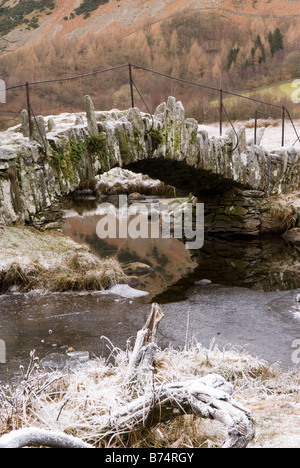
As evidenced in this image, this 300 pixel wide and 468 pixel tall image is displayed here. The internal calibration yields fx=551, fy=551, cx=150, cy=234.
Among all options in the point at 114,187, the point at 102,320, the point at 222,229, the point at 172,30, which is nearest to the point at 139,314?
the point at 102,320

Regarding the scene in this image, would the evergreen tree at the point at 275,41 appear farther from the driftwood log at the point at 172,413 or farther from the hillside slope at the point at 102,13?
the driftwood log at the point at 172,413

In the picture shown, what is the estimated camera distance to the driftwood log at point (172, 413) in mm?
2490

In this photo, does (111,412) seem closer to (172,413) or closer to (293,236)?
(172,413)

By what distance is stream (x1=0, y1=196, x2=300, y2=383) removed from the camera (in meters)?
6.46

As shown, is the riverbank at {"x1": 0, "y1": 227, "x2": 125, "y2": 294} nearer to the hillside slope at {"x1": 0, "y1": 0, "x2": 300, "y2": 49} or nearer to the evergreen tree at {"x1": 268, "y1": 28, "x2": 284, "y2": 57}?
the hillside slope at {"x1": 0, "y1": 0, "x2": 300, "y2": 49}

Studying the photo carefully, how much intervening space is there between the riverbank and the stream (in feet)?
0.83

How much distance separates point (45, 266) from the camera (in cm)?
880

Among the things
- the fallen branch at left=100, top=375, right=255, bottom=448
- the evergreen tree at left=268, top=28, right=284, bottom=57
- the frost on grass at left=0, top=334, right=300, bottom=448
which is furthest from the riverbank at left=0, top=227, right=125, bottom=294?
the evergreen tree at left=268, top=28, right=284, bottom=57

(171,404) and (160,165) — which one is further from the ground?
(171,404)

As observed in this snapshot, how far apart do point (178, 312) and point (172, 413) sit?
500cm

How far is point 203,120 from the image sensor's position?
2230cm

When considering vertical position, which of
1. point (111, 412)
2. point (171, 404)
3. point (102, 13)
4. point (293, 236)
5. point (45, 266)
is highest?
point (102, 13)

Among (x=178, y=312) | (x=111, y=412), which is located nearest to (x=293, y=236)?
(x=178, y=312)
